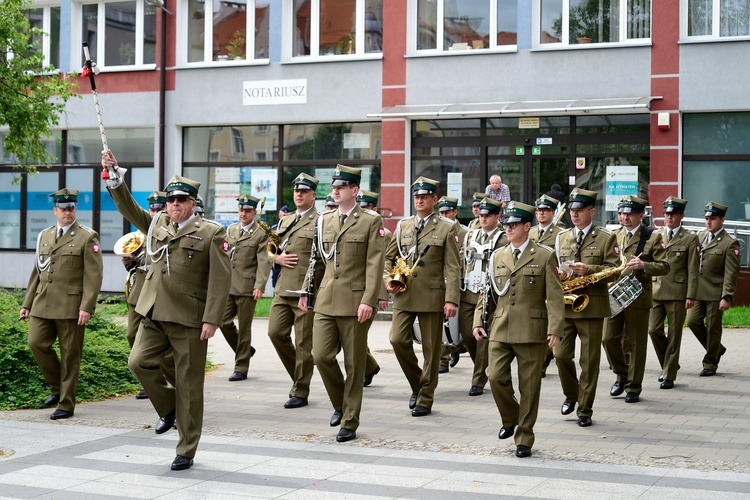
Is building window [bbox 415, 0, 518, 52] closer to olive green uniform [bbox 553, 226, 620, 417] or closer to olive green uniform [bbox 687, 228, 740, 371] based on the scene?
olive green uniform [bbox 687, 228, 740, 371]

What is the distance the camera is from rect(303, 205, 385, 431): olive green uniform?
9.79 m

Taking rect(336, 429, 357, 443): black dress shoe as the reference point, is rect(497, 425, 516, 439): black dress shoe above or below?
above

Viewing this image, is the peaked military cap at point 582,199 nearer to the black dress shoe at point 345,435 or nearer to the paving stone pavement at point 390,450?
the paving stone pavement at point 390,450

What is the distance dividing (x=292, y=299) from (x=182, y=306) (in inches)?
139

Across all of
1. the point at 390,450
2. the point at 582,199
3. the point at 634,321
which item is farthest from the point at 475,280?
Result: the point at 390,450

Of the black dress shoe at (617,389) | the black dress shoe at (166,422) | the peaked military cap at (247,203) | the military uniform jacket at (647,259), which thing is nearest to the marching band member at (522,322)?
the military uniform jacket at (647,259)

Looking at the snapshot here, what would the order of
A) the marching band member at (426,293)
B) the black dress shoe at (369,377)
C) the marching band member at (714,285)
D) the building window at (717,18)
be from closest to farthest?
the marching band member at (426,293), the black dress shoe at (369,377), the marching band member at (714,285), the building window at (717,18)

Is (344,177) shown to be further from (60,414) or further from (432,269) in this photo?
(60,414)

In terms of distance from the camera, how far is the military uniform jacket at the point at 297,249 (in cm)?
1218

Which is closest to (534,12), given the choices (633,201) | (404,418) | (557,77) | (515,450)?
(557,77)

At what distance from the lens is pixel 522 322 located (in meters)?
9.12

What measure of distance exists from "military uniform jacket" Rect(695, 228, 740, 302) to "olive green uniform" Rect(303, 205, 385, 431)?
585 centimetres

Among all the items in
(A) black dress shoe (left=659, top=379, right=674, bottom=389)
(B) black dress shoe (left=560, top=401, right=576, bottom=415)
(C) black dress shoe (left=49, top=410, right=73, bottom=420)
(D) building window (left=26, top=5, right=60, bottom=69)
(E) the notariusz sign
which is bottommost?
(C) black dress shoe (left=49, top=410, right=73, bottom=420)

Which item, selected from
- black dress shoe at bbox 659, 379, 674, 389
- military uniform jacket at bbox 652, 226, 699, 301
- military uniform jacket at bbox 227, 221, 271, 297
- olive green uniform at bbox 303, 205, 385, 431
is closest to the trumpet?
olive green uniform at bbox 303, 205, 385, 431
